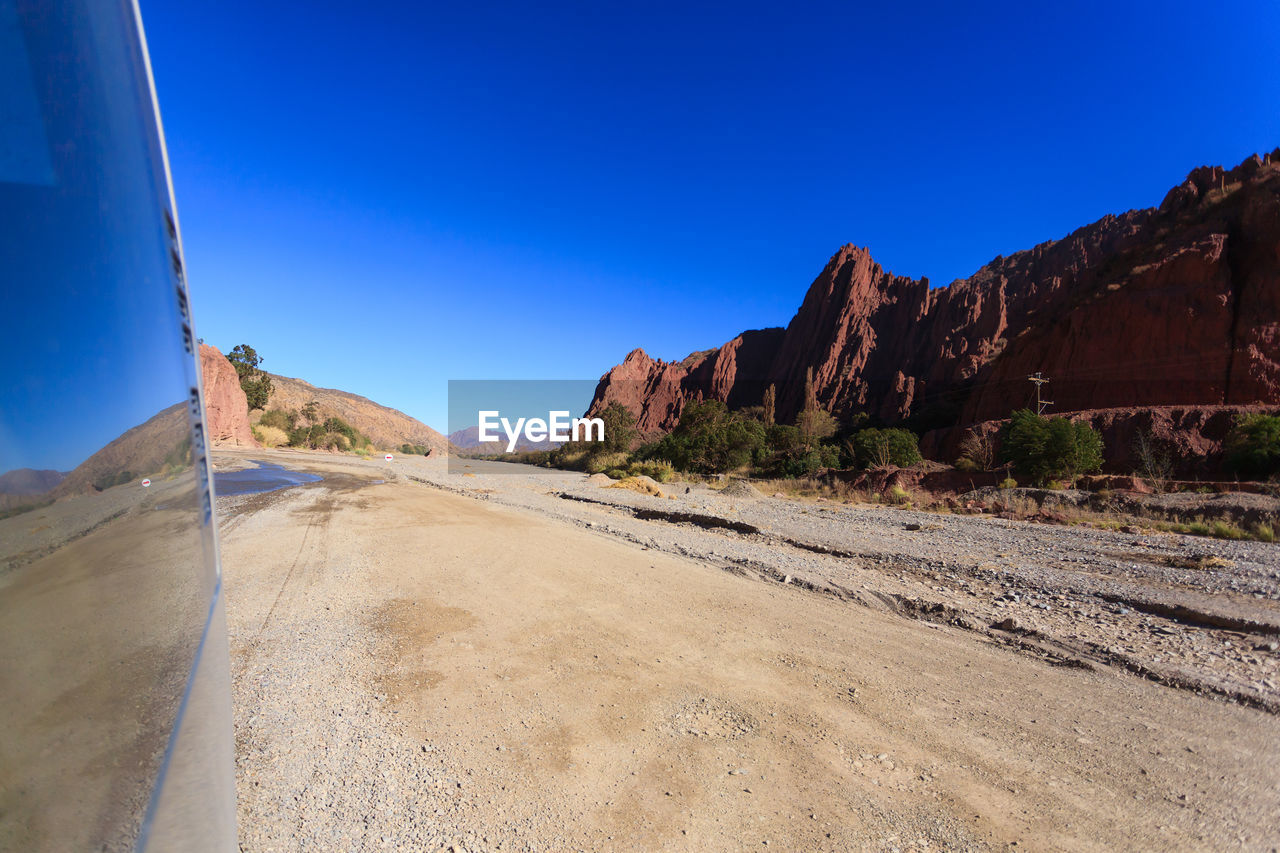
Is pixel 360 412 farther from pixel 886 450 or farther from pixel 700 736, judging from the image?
pixel 700 736

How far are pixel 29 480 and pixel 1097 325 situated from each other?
52034mm

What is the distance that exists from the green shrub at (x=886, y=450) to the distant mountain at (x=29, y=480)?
112 feet

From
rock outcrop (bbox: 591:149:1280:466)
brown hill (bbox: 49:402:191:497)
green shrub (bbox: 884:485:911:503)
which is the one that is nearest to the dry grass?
green shrub (bbox: 884:485:911:503)

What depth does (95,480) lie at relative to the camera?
0.94 meters

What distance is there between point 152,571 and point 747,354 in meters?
122

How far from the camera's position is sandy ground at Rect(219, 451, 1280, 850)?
9.18ft

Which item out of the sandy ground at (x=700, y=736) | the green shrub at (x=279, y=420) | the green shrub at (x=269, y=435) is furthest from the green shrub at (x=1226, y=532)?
the green shrub at (x=279, y=420)

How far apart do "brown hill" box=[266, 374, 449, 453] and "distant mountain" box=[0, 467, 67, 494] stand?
3485 inches

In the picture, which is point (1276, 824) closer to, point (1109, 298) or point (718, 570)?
point (718, 570)

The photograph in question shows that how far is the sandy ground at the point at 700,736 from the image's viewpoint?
110 inches

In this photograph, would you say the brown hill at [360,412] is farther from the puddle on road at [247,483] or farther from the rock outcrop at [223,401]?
the puddle on road at [247,483]

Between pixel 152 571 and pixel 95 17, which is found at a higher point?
pixel 95 17

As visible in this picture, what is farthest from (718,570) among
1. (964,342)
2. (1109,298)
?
(964,342)

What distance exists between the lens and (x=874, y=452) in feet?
110
